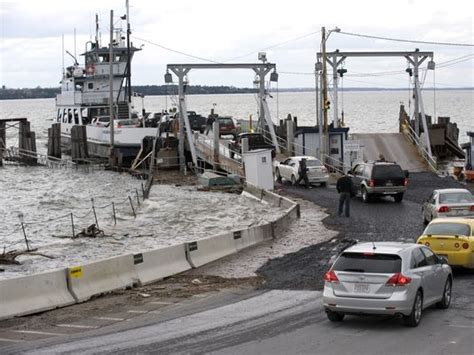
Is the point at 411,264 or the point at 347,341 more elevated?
the point at 411,264

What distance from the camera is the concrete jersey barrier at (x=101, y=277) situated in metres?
17.5

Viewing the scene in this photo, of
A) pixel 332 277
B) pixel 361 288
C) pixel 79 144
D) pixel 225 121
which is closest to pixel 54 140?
pixel 79 144

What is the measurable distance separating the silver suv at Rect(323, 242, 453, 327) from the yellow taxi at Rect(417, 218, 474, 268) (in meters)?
4.64

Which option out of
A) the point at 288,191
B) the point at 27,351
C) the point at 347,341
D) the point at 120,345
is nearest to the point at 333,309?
the point at 347,341

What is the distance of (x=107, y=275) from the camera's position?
60.6ft

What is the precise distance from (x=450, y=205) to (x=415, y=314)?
13.5 m

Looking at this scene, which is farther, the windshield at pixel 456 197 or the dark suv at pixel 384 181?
the dark suv at pixel 384 181

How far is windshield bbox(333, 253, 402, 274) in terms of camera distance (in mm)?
14211

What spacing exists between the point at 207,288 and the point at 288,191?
74.6 ft

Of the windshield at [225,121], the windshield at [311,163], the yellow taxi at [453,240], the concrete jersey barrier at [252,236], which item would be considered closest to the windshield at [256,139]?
the windshield at [311,163]

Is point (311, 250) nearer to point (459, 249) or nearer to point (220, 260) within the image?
point (220, 260)

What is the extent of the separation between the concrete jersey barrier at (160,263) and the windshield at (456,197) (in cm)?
995

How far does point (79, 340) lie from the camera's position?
1385 centimetres

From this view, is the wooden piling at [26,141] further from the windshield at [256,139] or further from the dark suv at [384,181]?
the dark suv at [384,181]
